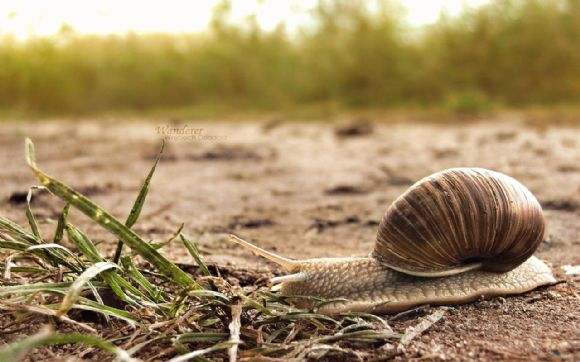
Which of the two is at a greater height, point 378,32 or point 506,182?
point 378,32

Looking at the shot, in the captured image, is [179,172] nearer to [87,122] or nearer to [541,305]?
[541,305]

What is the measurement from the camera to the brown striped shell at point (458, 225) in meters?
2.03

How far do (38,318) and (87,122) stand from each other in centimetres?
821

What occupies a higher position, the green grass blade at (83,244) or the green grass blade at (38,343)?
the green grass blade at (83,244)

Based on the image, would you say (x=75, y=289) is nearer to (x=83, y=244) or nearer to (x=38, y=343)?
(x=38, y=343)

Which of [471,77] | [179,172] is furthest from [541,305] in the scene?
[471,77]

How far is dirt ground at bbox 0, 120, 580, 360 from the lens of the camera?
189cm

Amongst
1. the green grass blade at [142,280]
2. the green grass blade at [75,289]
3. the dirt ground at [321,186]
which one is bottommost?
the dirt ground at [321,186]

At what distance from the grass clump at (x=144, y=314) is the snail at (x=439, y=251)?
0.52ft

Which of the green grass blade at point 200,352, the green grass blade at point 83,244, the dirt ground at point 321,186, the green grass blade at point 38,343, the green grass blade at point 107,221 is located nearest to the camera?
the green grass blade at point 38,343

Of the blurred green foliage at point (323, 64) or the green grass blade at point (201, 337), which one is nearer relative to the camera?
the green grass blade at point (201, 337)

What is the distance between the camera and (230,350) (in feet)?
4.95

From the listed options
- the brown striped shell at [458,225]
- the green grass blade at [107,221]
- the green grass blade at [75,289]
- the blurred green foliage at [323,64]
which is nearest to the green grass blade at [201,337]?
the green grass blade at [107,221]

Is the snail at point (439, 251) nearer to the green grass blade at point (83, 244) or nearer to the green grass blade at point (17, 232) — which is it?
the green grass blade at point (83, 244)
